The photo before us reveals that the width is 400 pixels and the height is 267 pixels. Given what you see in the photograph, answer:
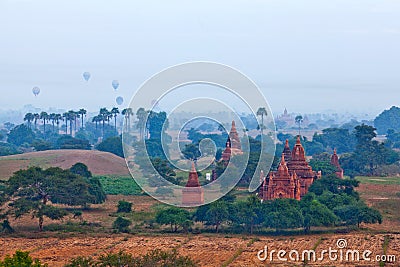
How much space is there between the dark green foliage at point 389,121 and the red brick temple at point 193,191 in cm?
12418

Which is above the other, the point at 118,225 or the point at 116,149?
the point at 116,149

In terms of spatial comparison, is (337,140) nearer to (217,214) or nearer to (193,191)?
(193,191)

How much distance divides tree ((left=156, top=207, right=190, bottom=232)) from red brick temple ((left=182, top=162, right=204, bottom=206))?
4813mm

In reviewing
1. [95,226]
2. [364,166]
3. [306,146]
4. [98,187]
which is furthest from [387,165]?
[95,226]

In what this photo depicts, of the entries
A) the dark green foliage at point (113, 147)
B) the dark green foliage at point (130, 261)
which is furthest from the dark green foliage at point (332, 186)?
the dark green foliage at point (113, 147)

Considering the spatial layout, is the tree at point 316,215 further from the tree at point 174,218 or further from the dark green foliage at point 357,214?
the tree at point 174,218

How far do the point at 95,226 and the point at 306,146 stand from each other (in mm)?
69646

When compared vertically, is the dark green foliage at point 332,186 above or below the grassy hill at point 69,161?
below

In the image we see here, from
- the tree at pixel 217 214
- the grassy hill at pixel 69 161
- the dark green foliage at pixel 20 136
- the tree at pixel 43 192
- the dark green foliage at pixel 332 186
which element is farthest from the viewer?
the dark green foliage at pixel 20 136

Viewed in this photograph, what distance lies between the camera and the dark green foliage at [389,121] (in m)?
166

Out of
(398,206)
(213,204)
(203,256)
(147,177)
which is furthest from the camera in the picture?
(147,177)

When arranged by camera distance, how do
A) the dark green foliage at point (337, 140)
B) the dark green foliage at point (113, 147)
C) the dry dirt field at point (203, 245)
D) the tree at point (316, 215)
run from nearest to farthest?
the dry dirt field at point (203, 245), the tree at point (316, 215), the dark green foliage at point (113, 147), the dark green foliage at point (337, 140)

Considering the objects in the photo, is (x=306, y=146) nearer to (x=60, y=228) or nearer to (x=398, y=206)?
(x=398, y=206)

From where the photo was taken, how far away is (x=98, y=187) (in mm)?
52344
